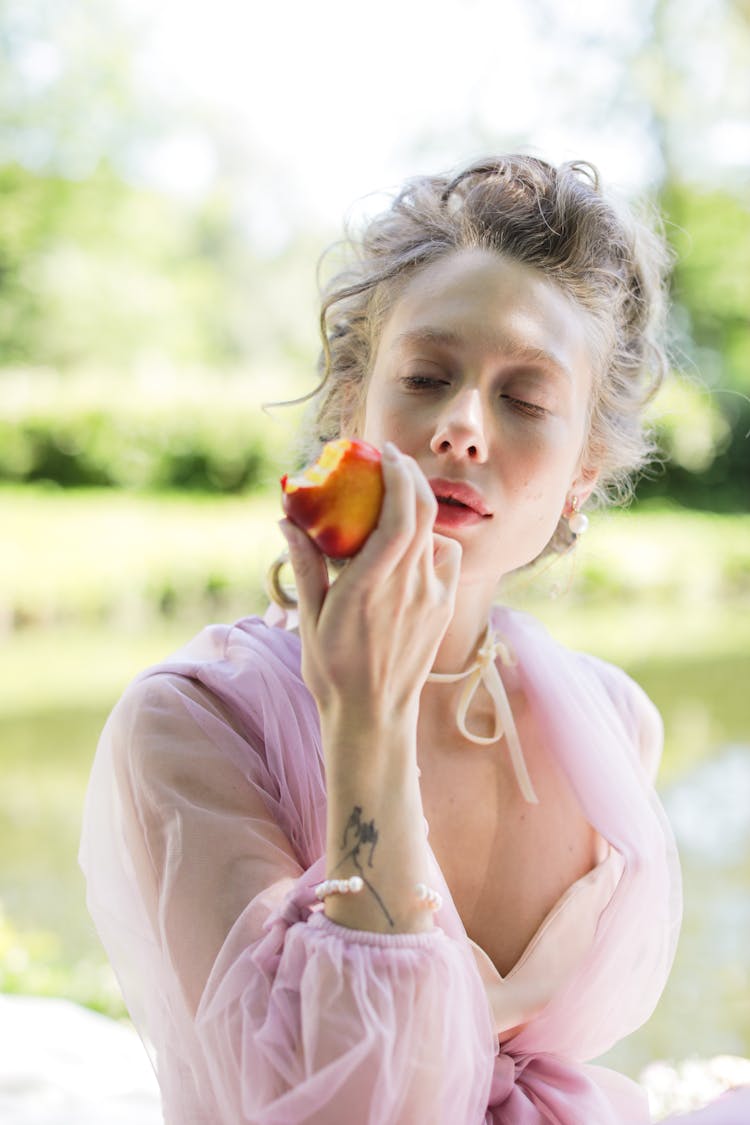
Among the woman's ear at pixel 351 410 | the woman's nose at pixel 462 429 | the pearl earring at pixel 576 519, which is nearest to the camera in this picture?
the woman's nose at pixel 462 429

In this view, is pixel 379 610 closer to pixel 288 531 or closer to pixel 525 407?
pixel 288 531

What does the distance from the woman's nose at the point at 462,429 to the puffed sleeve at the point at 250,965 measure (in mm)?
378

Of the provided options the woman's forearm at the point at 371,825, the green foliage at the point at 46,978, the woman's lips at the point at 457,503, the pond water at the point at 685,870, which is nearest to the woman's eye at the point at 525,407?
the woman's lips at the point at 457,503

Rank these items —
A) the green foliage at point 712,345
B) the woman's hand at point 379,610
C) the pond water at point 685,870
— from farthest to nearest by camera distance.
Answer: the green foliage at point 712,345
the pond water at point 685,870
the woman's hand at point 379,610

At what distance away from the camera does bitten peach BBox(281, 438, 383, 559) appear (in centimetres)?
106

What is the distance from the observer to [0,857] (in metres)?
5.04

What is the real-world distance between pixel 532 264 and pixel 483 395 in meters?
0.21

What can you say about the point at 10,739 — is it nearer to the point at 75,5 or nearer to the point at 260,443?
the point at 260,443

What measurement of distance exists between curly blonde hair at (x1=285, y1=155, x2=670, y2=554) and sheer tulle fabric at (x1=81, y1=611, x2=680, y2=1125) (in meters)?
0.36

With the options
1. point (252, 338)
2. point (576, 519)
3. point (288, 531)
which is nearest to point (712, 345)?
point (252, 338)

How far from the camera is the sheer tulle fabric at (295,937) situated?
1060mm

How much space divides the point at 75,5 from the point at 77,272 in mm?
4979

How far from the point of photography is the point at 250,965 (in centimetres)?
110

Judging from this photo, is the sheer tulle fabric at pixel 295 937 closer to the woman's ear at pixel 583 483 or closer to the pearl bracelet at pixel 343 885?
the pearl bracelet at pixel 343 885
